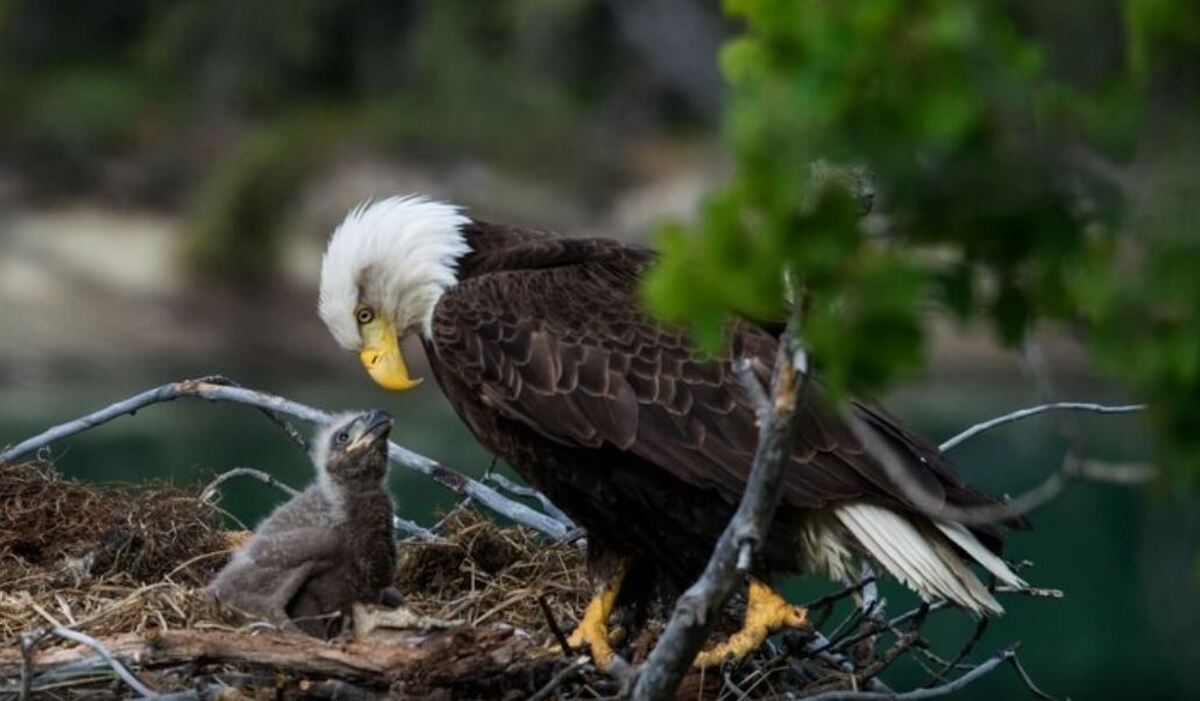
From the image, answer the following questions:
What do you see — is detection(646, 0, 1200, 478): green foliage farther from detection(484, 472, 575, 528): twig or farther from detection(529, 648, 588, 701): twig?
detection(484, 472, 575, 528): twig

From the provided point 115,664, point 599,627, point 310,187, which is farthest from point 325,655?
point 310,187

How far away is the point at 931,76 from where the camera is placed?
2.35 metres

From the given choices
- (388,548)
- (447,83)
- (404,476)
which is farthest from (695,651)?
(447,83)

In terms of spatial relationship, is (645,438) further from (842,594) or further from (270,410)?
(270,410)

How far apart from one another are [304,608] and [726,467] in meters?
Answer: 0.98

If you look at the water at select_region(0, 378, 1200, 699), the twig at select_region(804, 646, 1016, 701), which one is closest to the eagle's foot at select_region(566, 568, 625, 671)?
the twig at select_region(804, 646, 1016, 701)

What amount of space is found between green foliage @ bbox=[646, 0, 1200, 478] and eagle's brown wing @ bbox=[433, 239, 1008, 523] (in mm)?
2406

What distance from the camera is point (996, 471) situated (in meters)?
17.1

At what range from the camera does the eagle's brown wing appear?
197 inches

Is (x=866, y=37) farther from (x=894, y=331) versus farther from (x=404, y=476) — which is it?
(x=404, y=476)

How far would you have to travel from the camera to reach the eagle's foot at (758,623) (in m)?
4.95

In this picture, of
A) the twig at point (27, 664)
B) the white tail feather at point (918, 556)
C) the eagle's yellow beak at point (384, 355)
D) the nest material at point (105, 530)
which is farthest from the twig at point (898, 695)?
the nest material at point (105, 530)

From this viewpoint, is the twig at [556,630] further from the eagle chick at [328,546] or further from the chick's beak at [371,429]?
the chick's beak at [371,429]

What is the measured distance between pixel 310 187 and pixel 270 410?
1911cm
